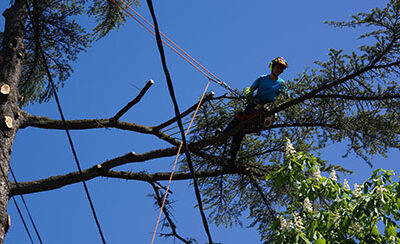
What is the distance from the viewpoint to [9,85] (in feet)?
29.1

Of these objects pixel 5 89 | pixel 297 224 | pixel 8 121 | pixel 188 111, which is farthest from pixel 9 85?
pixel 297 224

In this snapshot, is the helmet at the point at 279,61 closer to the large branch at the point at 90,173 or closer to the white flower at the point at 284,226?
the large branch at the point at 90,173

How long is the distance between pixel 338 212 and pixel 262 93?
103 inches

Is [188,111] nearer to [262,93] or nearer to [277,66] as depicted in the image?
[262,93]

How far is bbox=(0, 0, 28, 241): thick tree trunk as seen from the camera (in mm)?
7984

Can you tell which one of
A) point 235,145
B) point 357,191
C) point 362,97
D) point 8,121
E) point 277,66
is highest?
point 8,121

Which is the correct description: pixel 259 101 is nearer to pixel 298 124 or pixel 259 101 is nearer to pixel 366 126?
pixel 298 124

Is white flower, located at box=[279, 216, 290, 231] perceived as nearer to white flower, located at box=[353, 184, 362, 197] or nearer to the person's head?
white flower, located at box=[353, 184, 362, 197]

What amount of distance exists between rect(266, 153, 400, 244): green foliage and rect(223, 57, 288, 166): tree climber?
1890 mm

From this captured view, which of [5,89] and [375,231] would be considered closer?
[375,231]

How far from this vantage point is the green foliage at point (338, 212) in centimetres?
552

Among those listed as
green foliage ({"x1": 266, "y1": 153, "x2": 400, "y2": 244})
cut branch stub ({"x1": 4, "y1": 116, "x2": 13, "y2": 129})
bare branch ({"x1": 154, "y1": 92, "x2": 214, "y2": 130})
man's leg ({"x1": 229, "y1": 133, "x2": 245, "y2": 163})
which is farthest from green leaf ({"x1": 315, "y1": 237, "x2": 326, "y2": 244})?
cut branch stub ({"x1": 4, "y1": 116, "x2": 13, "y2": 129})

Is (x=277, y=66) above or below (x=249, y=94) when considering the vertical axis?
above

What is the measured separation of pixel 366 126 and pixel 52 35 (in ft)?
20.1
